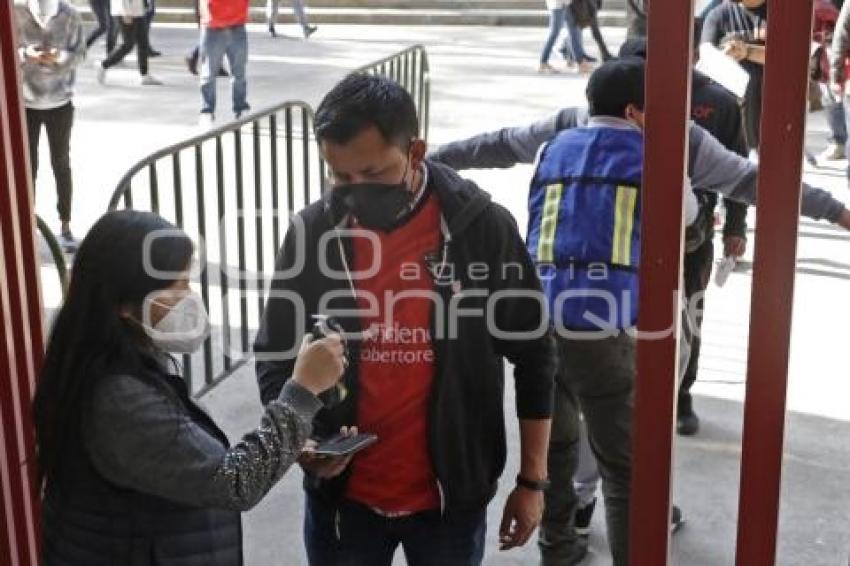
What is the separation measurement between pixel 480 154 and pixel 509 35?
14.6 metres

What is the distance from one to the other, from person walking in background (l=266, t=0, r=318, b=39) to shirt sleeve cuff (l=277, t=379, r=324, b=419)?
646 inches

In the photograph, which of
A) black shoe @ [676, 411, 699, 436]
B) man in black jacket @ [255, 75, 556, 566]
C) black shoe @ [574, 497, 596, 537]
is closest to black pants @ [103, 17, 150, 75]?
black shoe @ [676, 411, 699, 436]

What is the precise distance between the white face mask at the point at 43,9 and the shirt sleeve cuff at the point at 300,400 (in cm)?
549

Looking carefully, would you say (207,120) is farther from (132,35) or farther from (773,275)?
(773,275)

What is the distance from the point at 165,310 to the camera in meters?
2.39

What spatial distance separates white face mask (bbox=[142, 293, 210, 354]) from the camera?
2381 millimetres

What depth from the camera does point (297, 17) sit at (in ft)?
61.4

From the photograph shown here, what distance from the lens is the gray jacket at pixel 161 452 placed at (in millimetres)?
2232

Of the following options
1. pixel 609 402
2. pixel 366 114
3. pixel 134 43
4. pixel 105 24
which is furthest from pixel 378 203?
pixel 105 24

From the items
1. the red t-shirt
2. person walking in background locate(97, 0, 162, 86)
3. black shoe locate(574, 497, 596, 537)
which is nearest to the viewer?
the red t-shirt

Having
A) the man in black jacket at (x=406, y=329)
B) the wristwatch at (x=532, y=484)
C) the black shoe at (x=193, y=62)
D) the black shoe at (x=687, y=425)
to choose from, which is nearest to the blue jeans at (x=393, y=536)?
the man in black jacket at (x=406, y=329)

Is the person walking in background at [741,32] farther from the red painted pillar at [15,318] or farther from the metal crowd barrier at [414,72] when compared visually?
the red painted pillar at [15,318]

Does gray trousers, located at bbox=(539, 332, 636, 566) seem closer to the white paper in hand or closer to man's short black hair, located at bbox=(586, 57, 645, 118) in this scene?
man's short black hair, located at bbox=(586, 57, 645, 118)

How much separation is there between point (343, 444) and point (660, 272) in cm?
104
